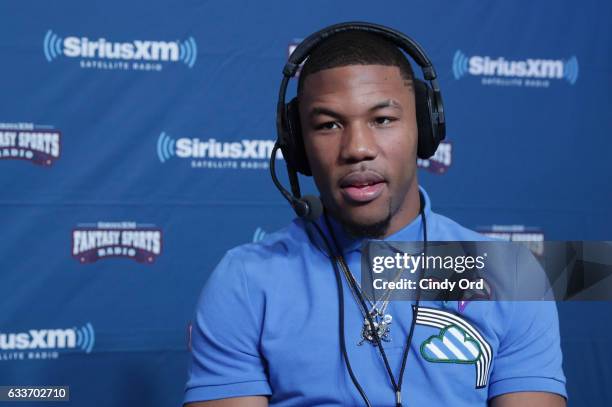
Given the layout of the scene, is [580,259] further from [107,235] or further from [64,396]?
[64,396]

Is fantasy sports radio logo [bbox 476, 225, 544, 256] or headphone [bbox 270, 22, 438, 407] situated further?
fantasy sports radio logo [bbox 476, 225, 544, 256]

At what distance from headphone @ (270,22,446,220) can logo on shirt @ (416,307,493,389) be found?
0.75 ft

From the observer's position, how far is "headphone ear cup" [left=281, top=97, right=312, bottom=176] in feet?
3.59

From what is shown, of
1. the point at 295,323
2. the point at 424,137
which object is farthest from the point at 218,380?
the point at 424,137

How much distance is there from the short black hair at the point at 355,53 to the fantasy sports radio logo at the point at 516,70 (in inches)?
37.1

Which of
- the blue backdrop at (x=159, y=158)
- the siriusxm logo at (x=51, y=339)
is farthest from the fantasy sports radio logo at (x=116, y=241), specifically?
the siriusxm logo at (x=51, y=339)

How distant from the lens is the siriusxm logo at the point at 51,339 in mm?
1783

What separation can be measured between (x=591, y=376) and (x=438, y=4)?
1031mm

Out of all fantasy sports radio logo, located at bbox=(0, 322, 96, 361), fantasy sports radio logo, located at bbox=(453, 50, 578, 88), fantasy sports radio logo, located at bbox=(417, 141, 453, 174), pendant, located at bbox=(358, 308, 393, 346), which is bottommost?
pendant, located at bbox=(358, 308, 393, 346)

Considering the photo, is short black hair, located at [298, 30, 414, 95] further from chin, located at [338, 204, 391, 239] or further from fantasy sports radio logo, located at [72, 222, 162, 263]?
fantasy sports radio logo, located at [72, 222, 162, 263]

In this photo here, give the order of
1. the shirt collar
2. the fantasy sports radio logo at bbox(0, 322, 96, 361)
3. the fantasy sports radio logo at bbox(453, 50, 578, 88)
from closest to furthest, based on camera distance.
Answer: the shirt collar < the fantasy sports radio logo at bbox(0, 322, 96, 361) < the fantasy sports radio logo at bbox(453, 50, 578, 88)

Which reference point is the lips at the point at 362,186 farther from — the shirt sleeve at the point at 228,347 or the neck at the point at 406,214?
the shirt sleeve at the point at 228,347

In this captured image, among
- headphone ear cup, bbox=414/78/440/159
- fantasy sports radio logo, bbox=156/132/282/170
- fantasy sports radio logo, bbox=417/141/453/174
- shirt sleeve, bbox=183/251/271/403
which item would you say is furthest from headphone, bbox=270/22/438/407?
fantasy sports radio logo, bbox=417/141/453/174

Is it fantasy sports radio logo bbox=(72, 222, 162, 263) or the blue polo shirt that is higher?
fantasy sports radio logo bbox=(72, 222, 162, 263)
